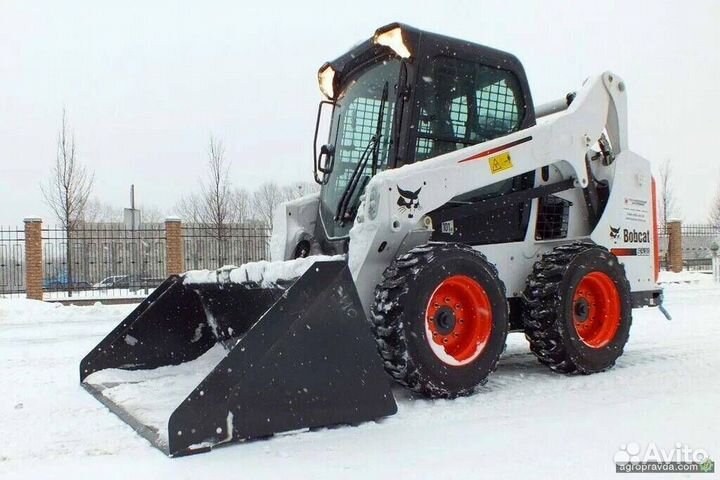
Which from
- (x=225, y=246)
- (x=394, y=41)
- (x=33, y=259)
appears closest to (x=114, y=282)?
(x=33, y=259)

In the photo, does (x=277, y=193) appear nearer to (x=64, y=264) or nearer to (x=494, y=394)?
(x=64, y=264)

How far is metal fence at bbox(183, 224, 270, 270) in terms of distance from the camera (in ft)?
62.1

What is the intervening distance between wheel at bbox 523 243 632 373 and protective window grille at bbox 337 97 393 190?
1.64 meters

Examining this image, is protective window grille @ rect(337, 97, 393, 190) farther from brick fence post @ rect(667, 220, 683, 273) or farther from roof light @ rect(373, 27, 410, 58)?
brick fence post @ rect(667, 220, 683, 273)

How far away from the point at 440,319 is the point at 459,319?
24 centimetres

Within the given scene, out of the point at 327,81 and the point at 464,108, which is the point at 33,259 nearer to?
the point at 327,81

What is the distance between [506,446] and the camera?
3193 mm

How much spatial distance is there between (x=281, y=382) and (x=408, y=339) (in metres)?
0.90

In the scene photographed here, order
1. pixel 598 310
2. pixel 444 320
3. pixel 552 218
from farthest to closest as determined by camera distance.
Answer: pixel 552 218, pixel 598 310, pixel 444 320

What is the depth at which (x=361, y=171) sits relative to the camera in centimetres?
510

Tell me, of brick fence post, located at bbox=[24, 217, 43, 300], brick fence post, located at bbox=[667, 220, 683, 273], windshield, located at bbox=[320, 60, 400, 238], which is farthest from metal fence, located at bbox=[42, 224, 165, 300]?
Answer: brick fence post, located at bbox=[667, 220, 683, 273]

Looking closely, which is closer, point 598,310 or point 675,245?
point 598,310

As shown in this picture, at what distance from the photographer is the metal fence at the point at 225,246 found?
746 inches

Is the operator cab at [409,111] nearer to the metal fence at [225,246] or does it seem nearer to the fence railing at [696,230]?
the metal fence at [225,246]
